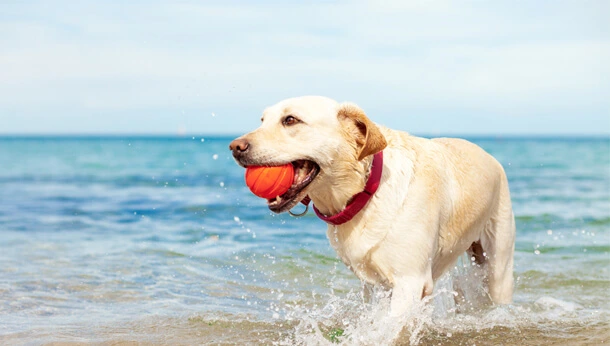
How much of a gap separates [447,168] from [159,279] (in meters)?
4.01

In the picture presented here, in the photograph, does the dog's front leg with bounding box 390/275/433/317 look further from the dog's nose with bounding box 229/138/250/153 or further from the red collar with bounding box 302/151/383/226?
the dog's nose with bounding box 229/138/250/153

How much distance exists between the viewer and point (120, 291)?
7.11m

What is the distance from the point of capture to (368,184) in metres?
4.48

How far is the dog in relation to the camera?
4309 millimetres

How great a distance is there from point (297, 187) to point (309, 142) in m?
0.30

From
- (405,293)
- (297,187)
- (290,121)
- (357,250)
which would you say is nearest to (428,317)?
(405,293)

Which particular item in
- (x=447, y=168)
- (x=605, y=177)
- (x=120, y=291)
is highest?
(x=447, y=168)

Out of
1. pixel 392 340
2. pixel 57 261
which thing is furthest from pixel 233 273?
pixel 392 340

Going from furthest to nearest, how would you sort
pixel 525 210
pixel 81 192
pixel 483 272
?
pixel 81 192 → pixel 525 210 → pixel 483 272

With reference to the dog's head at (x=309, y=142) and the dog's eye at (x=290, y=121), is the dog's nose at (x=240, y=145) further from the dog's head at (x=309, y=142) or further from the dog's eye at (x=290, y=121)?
the dog's eye at (x=290, y=121)

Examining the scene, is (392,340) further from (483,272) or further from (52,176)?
(52,176)

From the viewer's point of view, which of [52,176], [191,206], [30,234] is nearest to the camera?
[30,234]

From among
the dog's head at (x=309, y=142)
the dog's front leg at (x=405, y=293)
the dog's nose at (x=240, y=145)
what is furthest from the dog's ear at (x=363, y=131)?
the dog's front leg at (x=405, y=293)

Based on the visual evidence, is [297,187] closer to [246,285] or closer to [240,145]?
[240,145]
